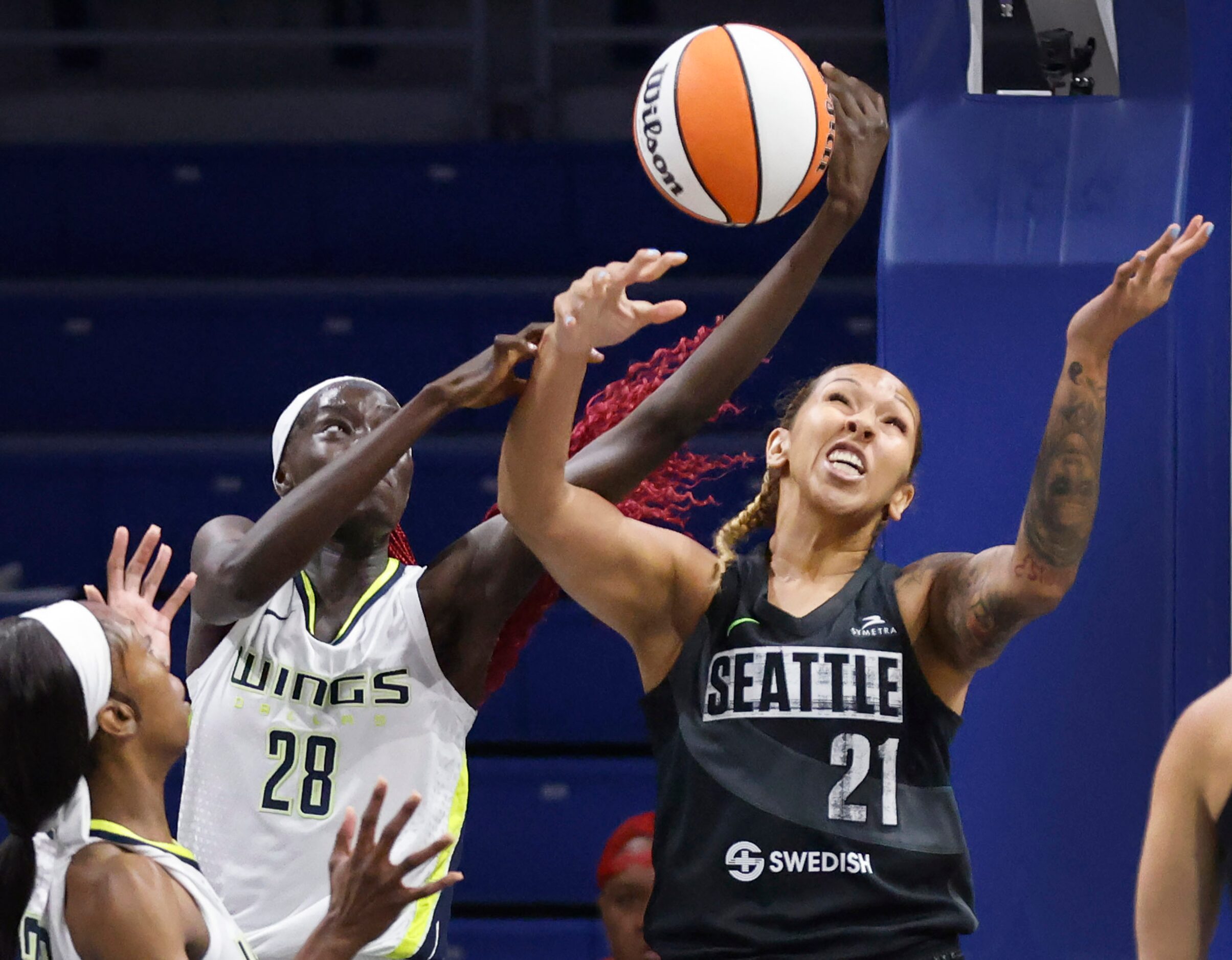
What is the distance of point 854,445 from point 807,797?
1.77 feet

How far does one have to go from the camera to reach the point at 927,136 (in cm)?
377

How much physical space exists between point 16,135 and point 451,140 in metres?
2.02

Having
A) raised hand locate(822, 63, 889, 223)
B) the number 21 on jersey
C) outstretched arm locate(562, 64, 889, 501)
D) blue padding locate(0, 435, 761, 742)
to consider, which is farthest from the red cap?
blue padding locate(0, 435, 761, 742)

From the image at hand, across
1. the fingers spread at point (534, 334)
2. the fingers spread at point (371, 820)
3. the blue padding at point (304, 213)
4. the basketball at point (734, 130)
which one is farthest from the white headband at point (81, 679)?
the blue padding at point (304, 213)

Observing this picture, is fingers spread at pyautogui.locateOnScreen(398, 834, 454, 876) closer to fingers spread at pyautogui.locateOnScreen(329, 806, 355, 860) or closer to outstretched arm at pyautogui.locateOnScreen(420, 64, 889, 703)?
fingers spread at pyautogui.locateOnScreen(329, 806, 355, 860)

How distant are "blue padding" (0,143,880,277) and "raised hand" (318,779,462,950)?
201 inches

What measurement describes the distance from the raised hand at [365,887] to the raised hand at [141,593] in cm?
41

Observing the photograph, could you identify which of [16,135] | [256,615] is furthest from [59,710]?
[16,135]

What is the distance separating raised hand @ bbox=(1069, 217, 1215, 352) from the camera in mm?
2213

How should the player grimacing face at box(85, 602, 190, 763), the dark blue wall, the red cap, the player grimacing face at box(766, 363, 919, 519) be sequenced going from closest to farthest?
the player grimacing face at box(85, 602, 190, 763), the player grimacing face at box(766, 363, 919, 519), the red cap, the dark blue wall

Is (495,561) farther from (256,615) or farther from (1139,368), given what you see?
(1139,368)

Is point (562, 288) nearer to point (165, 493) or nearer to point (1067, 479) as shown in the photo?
point (165, 493)

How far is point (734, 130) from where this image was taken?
270 centimetres

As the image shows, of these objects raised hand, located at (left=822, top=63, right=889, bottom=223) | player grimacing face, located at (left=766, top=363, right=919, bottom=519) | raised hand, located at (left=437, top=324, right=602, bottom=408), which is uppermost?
raised hand, located at (left=822, top=63, right=889, bottom=223)
